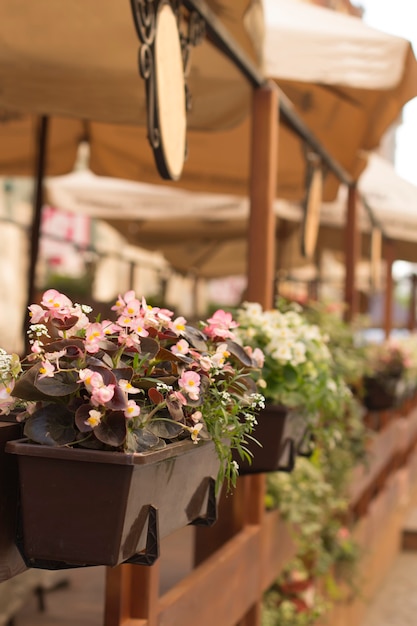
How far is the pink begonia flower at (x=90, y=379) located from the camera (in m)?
1.30

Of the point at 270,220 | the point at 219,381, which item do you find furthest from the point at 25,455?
the point at 270,220

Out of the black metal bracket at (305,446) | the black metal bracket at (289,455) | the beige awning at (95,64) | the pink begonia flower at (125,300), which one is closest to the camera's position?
the pink begonia flower at (125,300)

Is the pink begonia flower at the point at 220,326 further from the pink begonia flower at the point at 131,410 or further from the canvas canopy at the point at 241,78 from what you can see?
the canvas canopy at the point at 241,78

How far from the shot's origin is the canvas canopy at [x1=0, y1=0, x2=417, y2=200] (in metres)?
3.04

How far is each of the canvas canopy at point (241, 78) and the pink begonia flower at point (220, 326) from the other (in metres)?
1.32

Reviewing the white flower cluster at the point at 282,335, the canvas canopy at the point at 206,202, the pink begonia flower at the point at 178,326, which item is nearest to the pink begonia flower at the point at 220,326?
the pink begonia flower at the point at 178,326

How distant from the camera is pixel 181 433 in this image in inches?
57.1

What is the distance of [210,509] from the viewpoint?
1697mm

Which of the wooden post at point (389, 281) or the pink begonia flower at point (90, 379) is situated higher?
the wooden post at point (389, 281)

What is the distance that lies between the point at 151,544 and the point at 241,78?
231 cm

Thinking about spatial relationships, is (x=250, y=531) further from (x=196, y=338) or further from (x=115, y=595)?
(x=196, y=338)

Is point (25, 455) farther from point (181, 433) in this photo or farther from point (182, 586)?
point (182, 586)

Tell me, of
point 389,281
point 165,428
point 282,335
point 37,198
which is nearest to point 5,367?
point 165,428

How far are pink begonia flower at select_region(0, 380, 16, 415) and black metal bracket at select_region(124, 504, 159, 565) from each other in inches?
10.2
